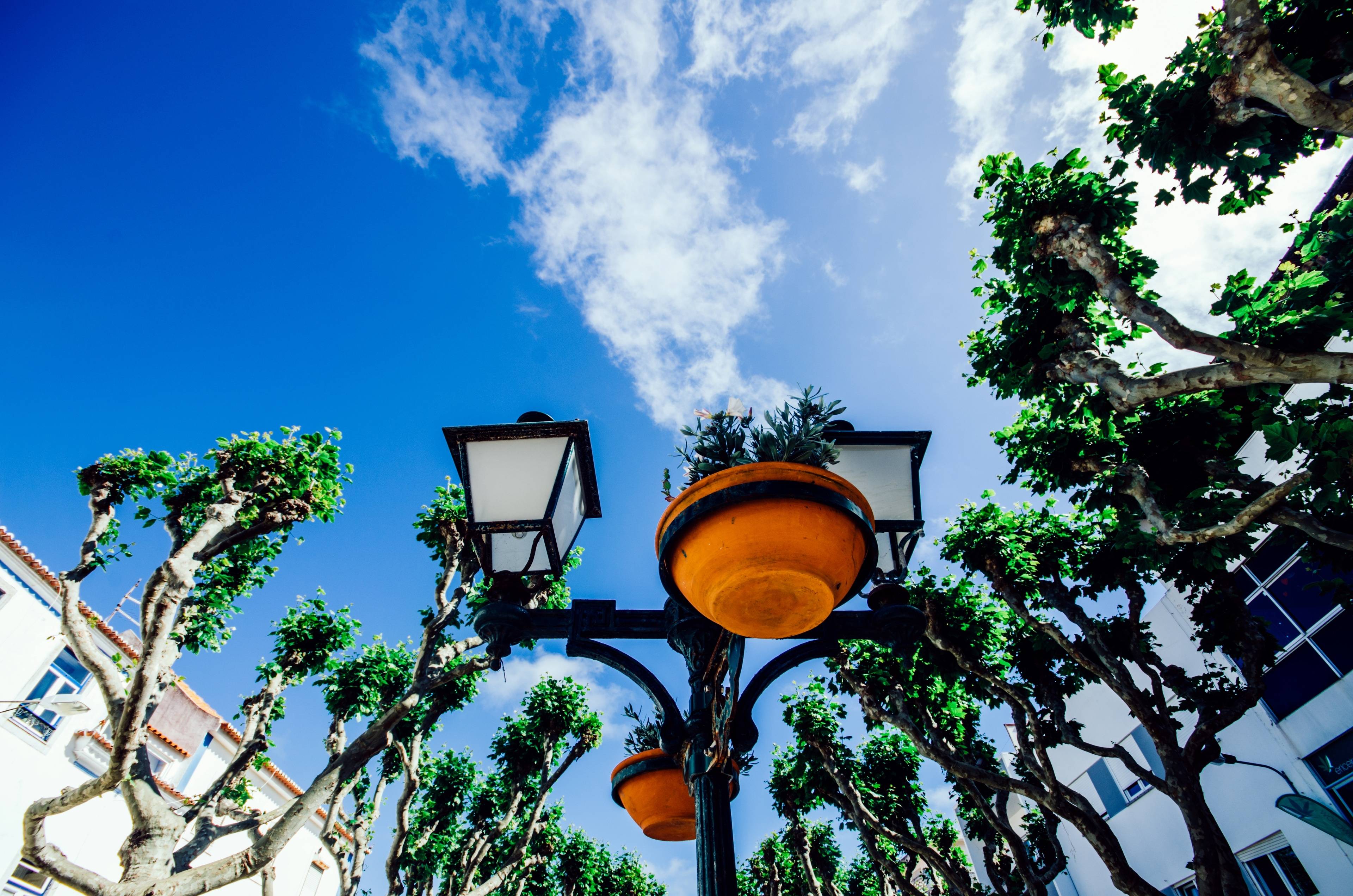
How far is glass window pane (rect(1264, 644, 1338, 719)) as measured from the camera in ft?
32.7

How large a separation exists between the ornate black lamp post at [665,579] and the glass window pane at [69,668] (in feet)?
63.2

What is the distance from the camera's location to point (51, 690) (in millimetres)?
14852

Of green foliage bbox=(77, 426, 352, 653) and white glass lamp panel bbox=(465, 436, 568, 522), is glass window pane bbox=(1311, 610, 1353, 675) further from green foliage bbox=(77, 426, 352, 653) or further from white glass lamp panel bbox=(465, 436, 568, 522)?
green foliage bbox=(77, 426, 352, 653)

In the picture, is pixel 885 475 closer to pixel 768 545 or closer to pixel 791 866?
pixel 768 545

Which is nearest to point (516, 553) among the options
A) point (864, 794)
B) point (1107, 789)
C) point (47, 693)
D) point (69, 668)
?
point (864, 794)

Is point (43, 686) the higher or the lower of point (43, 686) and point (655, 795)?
the higher

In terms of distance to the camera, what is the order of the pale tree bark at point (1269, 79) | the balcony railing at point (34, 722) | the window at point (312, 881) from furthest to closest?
the window at point (312, 881) < the balcony railing at point (34, 722) < the pale tree bark at point (1269, 79)

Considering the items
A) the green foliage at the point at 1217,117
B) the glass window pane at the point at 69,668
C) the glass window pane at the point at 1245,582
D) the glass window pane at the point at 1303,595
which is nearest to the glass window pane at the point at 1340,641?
the glass window pane at the point at 1303,595

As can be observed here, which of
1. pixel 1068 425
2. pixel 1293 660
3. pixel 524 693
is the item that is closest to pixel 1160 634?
pixel 1293 660

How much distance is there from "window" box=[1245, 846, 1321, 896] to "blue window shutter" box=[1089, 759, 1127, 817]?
4355 millimetres

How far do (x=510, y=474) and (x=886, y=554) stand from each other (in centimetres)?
184

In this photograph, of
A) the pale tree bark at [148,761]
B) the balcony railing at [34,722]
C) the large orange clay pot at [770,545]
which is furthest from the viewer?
the balcony railing at [34,722]

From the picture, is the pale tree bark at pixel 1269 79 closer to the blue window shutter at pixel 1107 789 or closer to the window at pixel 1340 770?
the window at pixel 1340 770

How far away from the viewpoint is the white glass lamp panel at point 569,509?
9.36ft
